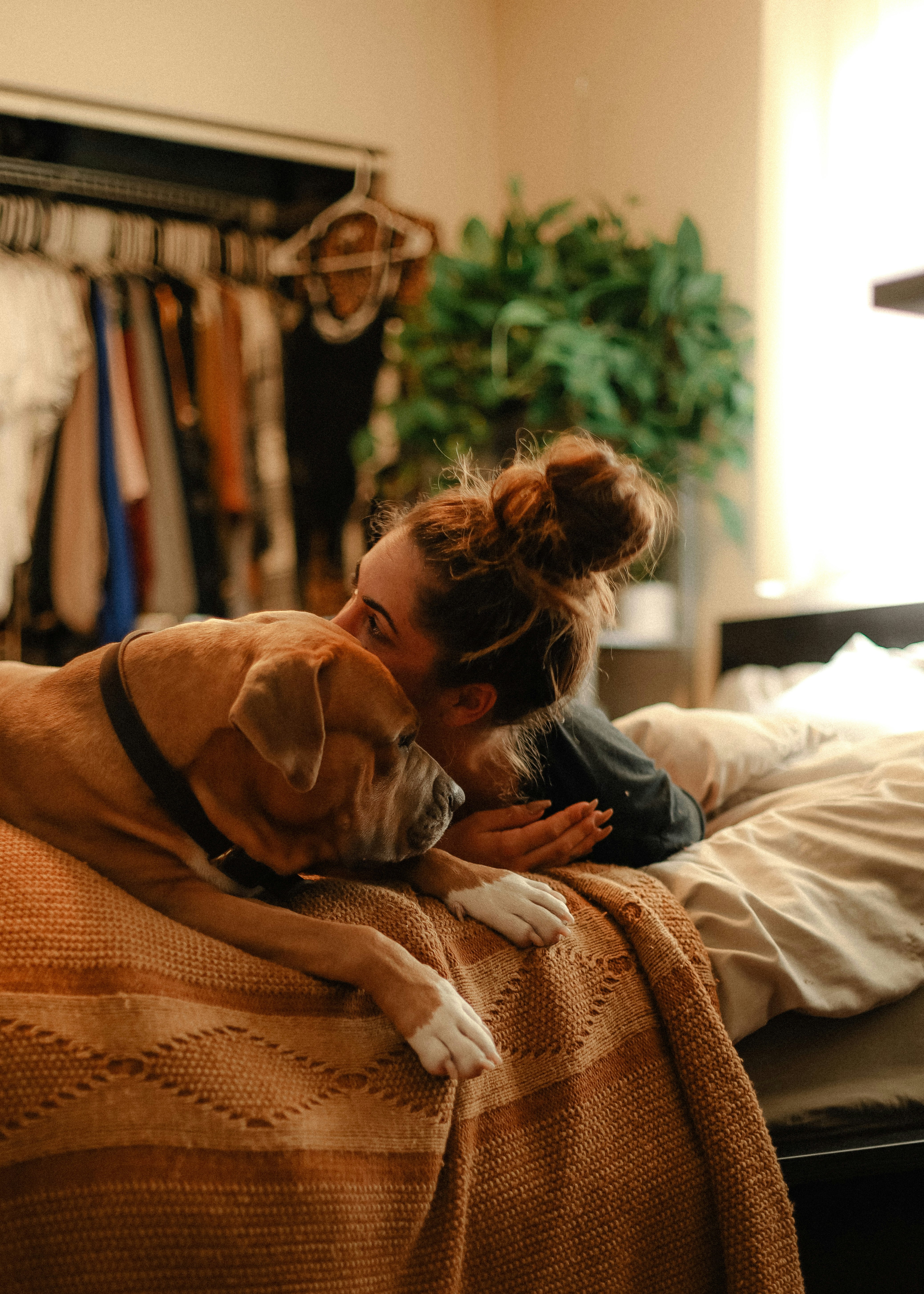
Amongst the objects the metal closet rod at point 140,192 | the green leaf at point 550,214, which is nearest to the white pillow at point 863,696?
the green leaf at point 550,214

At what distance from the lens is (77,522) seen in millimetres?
3254

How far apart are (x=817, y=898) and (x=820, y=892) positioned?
14 mm

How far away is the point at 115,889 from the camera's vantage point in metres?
0.97

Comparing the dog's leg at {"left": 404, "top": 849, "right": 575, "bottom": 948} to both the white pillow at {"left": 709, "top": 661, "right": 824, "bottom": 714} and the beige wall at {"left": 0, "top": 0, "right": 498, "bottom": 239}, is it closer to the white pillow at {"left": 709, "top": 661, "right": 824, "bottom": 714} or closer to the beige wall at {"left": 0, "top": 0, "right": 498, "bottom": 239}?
the white pillow at {"left": 709, "top": 661, "right": 824, "bottom": 714}

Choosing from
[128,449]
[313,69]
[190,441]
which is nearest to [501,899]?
[128,449]

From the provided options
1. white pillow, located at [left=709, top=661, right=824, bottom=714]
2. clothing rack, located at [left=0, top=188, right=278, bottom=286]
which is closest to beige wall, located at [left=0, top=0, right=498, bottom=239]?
clothing rack, located at [left=0, top=188, right=278, bottom=286]

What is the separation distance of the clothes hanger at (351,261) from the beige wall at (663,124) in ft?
2.44

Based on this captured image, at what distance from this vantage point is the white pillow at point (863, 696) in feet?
6.77

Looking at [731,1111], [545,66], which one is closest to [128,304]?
[545,66]

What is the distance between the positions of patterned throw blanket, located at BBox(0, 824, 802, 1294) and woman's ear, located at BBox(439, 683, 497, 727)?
0.29 meters

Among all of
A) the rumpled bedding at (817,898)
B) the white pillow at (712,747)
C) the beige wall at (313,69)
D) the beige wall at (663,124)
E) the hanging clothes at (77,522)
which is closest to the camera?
the rumpled bedding at (817,898)

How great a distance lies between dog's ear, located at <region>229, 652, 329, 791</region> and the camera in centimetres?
103

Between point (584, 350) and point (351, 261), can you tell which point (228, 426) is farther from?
point (584, 350)

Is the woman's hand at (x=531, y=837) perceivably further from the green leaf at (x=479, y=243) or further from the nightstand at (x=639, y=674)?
the green leaf at (x=479, y=243)
